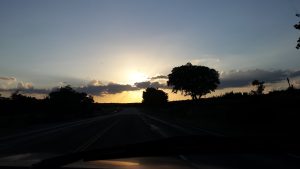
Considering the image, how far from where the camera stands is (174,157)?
188 inches

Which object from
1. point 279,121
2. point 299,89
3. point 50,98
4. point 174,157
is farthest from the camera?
point 50,98

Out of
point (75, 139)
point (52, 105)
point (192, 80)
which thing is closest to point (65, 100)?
point (52, 105)

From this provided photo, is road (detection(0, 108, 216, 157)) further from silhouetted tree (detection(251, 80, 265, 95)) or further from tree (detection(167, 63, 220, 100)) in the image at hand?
tree (detection(167, 63, 220, 100))

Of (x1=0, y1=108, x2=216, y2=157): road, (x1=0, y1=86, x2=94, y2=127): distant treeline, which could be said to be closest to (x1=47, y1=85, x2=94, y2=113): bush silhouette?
(x1=0, y1=86, x2=94, y2=127): distant treeline

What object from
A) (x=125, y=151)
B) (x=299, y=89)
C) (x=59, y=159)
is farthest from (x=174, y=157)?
(x=299, y=89)

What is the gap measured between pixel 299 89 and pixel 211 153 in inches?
2312

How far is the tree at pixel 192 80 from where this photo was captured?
4953 inches

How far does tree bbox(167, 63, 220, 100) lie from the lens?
126m

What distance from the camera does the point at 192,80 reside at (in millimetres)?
125875

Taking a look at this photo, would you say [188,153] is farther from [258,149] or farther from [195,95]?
[195,95]

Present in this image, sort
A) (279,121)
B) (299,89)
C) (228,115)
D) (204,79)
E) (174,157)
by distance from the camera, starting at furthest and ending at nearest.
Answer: (204,79) < (299,89) < (228,115) < (279,121) < (174,157)

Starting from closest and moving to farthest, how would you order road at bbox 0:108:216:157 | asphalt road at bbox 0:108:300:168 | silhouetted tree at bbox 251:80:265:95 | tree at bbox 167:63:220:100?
asphalt road at bbox 0:108:300:168, road at bbox 0:108:216:157, silhouetted tree at bbox 251:80:265:95, tree at bbox 167:63:220:100

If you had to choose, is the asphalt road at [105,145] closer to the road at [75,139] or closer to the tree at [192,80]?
the road at [75,139]

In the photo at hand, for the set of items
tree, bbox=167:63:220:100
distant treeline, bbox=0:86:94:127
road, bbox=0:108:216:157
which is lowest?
road, bbox=0:108:216:157
